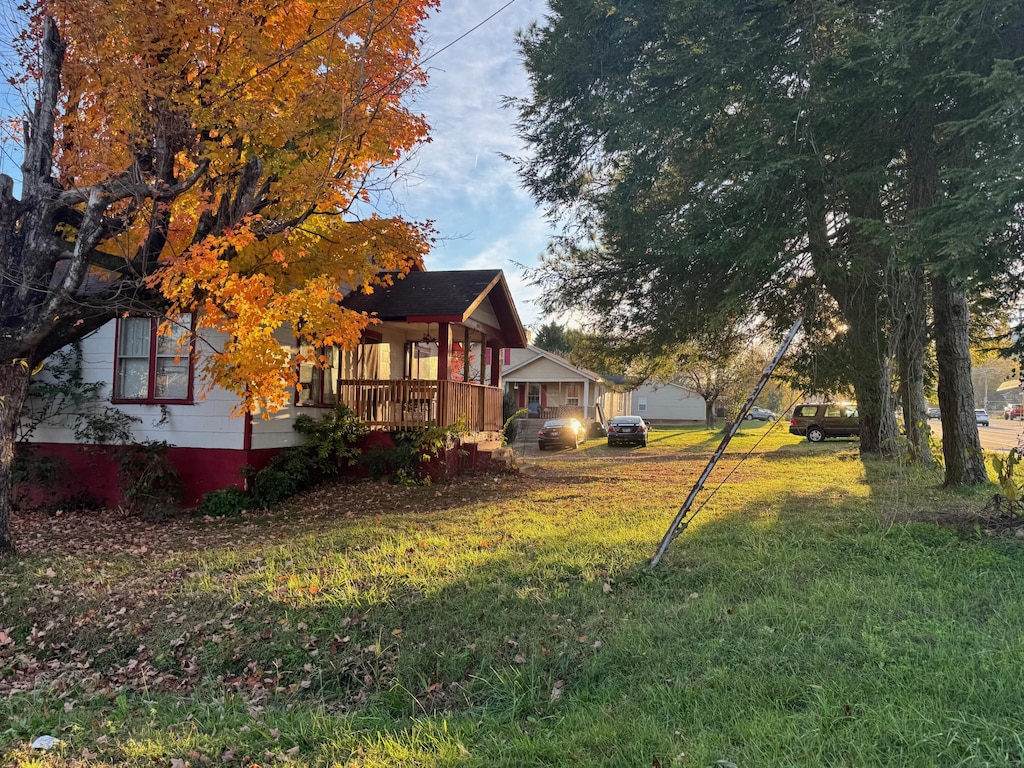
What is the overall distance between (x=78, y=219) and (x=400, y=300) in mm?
5808

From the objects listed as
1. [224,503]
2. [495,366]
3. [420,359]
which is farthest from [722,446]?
[420,359]

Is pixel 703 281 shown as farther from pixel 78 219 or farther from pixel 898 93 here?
pixel 78 219

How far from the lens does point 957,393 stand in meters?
9.49

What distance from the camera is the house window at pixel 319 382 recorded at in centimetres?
1227

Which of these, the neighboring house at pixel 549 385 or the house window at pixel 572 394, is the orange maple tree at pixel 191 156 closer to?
the neighboring house at pixel 549 385

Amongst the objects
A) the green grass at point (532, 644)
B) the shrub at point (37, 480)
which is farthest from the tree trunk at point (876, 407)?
the shrub at point (37, 480)

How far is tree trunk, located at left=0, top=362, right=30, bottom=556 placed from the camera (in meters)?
7.57

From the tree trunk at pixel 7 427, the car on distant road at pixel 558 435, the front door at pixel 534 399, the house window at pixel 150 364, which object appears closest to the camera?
the tree trunk at pixel 7 427

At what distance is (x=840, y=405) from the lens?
28.0 meters

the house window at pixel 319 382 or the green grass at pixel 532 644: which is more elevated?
the house window at pixel 319 382

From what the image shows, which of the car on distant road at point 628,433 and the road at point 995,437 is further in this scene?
the car on distant road at point 628,433

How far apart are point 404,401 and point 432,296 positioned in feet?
7.25

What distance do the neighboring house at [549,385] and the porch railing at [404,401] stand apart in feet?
70.0

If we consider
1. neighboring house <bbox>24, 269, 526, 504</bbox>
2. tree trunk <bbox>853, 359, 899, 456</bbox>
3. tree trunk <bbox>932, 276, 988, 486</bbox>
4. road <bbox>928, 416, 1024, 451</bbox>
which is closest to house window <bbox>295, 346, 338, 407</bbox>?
neighboring house <bbox>24, 269, 526, 504</bbox>
